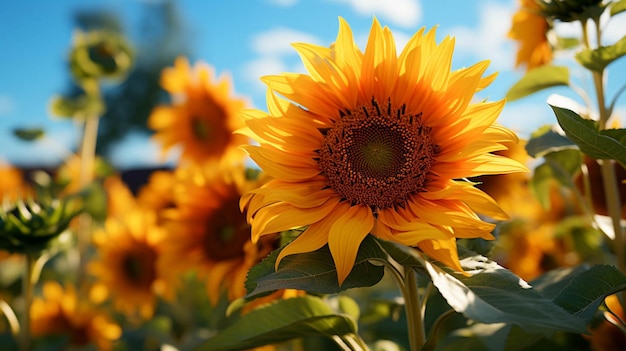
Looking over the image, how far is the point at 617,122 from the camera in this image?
1.43m

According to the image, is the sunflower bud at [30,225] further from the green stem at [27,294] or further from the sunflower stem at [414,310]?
the sunflower stem at [414,310]

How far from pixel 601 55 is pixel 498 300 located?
46cm

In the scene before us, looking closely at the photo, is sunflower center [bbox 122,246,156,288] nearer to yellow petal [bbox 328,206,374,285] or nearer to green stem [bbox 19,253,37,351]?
green stem [bbox 19,253,37,351]

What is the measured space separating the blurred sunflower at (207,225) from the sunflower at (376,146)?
0.53 m

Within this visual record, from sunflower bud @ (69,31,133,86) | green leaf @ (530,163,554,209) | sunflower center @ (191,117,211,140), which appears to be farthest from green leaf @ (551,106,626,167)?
sunflower bud @ (69,31,133,86)

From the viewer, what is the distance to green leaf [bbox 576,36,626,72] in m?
0.86

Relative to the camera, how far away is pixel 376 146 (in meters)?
0.78

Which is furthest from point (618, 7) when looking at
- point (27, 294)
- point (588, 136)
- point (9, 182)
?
point (9, 182)

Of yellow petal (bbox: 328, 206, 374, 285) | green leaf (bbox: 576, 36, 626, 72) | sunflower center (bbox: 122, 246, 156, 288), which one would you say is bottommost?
sunflower center (bbox: 122, 246, 156, 288)

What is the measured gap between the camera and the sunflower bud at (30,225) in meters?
1.08

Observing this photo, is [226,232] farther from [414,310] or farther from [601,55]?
[601,55]

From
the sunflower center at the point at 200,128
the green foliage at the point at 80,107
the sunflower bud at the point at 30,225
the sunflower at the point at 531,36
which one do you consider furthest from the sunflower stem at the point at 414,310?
the green foliage at the point at 80,107

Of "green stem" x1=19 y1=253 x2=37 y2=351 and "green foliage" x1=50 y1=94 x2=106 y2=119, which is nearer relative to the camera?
"green stem" x1=19 y1=253 x2=37 y2=351

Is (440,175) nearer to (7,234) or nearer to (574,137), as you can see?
(574,137)
